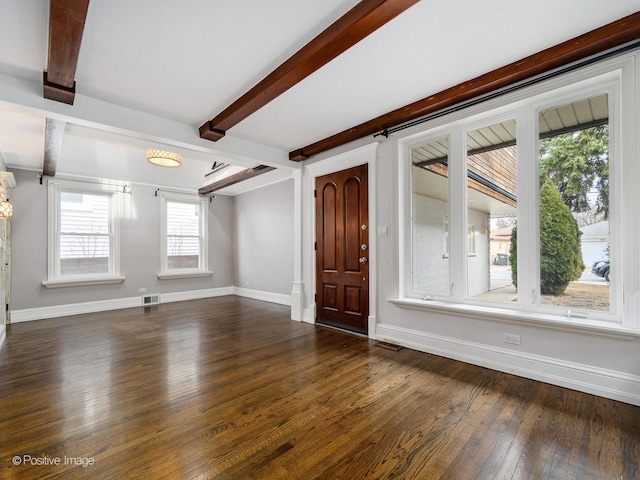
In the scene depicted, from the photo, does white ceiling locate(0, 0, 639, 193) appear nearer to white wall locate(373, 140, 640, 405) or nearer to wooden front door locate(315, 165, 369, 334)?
wooden front door locate(315, 165, 369, 334)

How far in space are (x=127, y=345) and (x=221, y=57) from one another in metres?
3.37

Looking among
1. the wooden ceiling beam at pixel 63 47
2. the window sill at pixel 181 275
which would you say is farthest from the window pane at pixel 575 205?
the window sill at pixel 181 275

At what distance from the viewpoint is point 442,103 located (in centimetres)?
302

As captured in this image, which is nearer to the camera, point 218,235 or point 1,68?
point 1,68

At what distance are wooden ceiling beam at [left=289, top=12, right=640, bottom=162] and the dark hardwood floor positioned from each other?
8.51 ft

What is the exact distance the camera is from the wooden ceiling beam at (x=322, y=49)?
1.84 m

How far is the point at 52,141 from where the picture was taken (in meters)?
3.73

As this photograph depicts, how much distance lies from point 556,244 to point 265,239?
5302 millimetres

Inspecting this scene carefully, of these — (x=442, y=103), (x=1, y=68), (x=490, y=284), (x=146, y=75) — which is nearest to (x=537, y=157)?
(x=442, y=103)

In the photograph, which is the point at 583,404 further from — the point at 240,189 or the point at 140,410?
the point at 240,189

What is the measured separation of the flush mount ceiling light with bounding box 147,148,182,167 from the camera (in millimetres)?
4254

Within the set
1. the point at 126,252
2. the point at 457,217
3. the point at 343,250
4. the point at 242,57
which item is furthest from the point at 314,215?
the point at 126,252

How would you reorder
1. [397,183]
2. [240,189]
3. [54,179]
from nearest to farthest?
[397,183] < [54,179] < [240,189]

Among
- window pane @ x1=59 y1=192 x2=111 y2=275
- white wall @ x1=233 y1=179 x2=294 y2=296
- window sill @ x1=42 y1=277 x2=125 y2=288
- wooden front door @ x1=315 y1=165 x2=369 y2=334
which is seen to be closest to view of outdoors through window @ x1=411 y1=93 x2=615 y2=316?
wooden front door @ x1=315 y1=165 x2=369 y2=334
